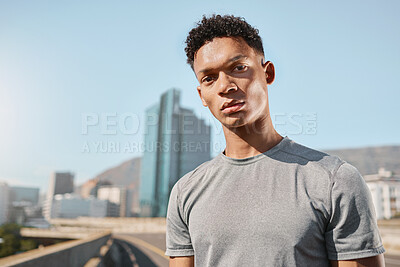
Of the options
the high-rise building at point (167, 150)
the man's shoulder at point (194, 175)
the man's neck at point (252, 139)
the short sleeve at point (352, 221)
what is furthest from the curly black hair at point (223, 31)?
the high-rise building at point (167, 150)

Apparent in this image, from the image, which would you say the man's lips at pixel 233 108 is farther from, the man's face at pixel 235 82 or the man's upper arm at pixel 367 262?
the man's upper arm at pixel 367 262

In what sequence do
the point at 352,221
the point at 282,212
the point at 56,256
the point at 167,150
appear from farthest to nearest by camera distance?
1. the point at 167,150
2. the point at 56,256
3. the point at 282,212
4. the point at 352,221

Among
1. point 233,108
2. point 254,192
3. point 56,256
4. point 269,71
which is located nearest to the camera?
point 254,192

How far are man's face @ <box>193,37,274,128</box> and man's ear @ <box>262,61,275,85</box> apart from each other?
0.05 metres

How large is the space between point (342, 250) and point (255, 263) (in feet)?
1.30

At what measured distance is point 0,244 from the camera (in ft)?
259

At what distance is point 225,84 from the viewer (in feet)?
5.94

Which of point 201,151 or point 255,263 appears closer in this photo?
point 255,263

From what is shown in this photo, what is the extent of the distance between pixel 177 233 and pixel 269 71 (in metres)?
1.14

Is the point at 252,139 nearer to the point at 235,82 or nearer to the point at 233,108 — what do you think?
the point at 233,108

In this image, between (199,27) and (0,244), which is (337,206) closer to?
(199,27)

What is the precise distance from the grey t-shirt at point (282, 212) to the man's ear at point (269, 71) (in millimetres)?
380

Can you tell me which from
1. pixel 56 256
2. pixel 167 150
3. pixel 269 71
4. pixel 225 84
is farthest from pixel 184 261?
pixel 167 150

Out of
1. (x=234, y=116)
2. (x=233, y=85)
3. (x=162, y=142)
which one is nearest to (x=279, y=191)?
(x=234, y=116)
